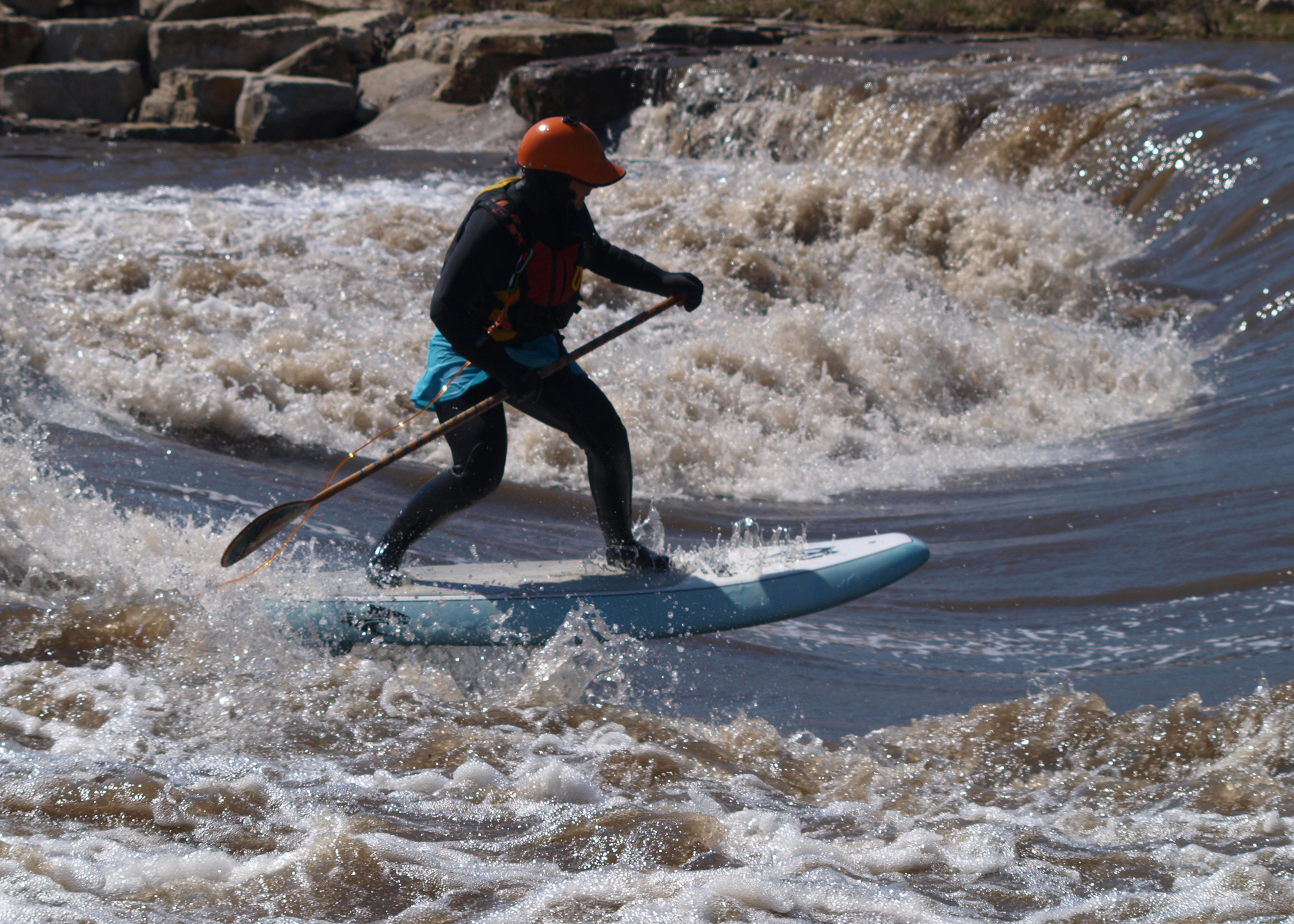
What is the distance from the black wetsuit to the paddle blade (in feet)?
1.08

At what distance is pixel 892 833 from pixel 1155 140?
413 inches

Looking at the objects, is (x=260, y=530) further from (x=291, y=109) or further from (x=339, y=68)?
(x=339, y=68)

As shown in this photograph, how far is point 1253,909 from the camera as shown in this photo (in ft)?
7.09

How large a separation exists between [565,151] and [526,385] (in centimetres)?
68

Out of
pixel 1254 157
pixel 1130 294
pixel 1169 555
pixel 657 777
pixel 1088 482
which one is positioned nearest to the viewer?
pixel 657 777

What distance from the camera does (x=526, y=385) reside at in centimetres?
331

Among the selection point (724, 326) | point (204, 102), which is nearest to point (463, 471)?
point (724, 326)

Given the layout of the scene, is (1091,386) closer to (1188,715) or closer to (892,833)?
(1188,715)

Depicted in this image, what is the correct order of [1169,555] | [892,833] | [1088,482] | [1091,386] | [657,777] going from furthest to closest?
[1091,386]
[1088,482]
[1169,555]
[657,777]
[892,833]

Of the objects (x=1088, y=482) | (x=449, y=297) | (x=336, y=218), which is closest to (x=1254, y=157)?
(x=1088, y=482)

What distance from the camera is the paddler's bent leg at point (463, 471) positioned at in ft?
11.6

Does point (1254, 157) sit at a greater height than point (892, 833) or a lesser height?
greater

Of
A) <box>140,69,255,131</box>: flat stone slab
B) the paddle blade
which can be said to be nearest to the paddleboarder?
the paddle blade

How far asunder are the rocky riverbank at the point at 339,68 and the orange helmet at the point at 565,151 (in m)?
13.7
